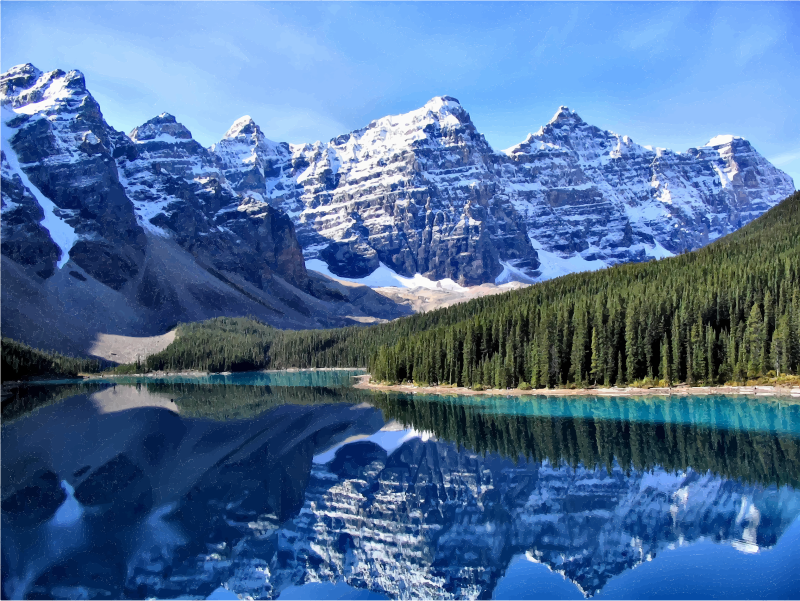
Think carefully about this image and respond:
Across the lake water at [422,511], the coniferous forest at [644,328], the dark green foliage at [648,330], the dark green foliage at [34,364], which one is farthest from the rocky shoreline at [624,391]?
the dark green foliage at [34,364]

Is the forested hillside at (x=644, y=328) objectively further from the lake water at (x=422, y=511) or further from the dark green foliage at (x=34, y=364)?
the dark green foliage at (x=34, y=364)

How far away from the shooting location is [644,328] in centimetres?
6744

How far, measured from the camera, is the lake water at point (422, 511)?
1873 cm

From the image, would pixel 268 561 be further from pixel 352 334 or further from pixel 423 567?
pixel 352 334

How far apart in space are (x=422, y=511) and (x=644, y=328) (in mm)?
48955

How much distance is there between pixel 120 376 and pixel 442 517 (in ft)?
481

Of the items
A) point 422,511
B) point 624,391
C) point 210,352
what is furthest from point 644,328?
point 210,352

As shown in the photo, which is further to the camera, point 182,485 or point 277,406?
point 277,406

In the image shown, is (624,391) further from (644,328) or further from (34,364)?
(34,364)

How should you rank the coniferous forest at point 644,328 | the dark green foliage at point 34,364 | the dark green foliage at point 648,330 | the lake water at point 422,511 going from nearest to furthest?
the lake water at point 422,511, the dark green foliage at point 648,330, the coniferous forest at point 644,328, the dark green foliage at point 34,364

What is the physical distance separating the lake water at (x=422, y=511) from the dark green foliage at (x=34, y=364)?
83760 millimetres

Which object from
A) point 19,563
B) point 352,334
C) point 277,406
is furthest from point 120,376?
point 19,563

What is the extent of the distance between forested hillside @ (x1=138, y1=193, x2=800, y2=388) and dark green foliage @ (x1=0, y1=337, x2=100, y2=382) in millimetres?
68330

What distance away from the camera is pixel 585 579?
1811 cm
